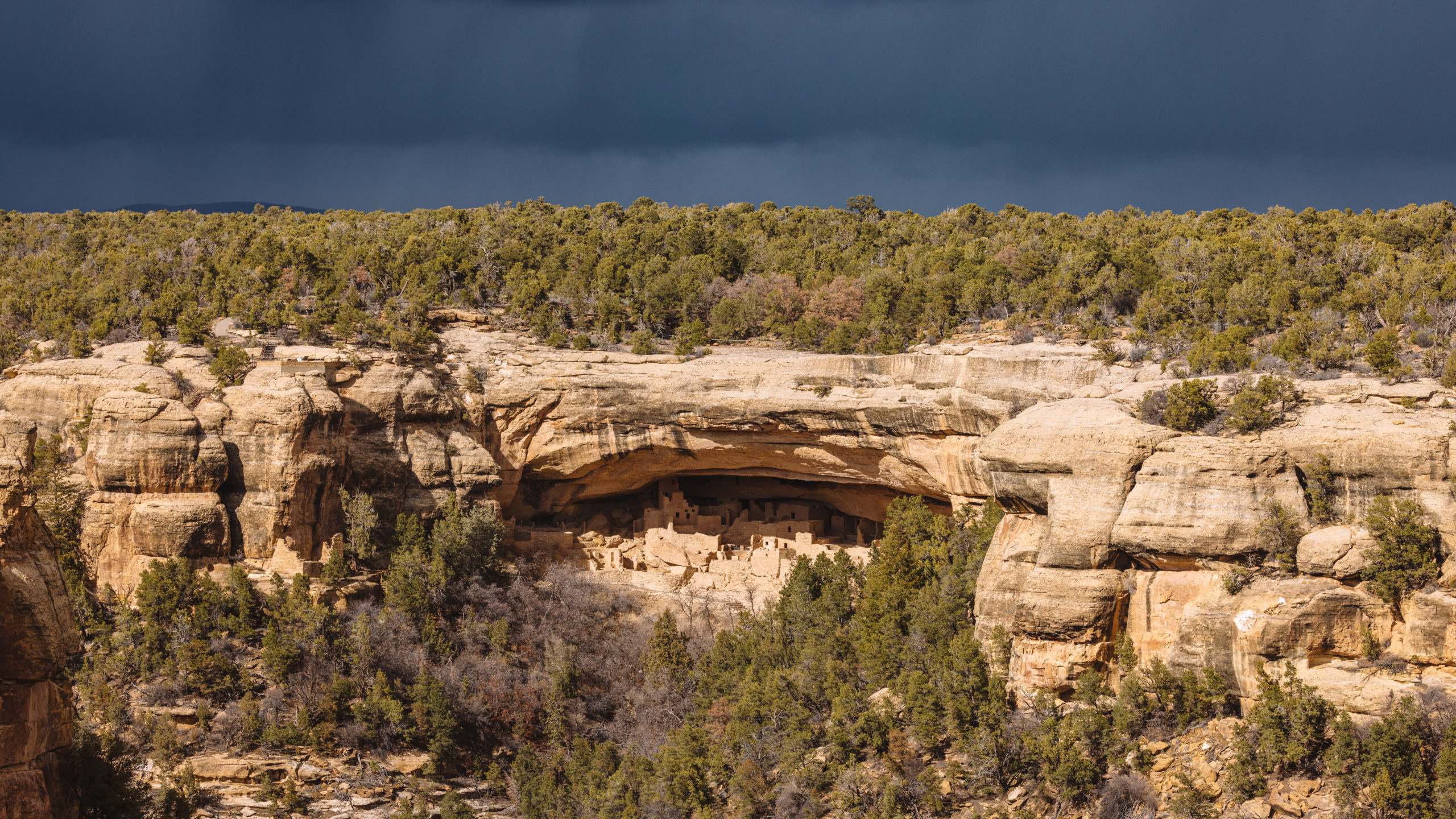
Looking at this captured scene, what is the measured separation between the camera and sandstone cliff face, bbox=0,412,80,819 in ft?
34.7

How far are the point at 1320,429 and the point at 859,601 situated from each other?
35.1ft

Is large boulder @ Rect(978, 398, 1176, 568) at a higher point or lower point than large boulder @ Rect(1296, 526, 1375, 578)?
higher

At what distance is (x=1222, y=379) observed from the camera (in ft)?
79.3

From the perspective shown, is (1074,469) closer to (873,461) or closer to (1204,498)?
(1204,498)

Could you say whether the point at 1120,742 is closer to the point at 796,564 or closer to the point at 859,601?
the point at 859,601

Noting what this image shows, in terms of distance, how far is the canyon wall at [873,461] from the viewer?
786 inches

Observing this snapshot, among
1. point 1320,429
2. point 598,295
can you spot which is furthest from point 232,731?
point 1320,429

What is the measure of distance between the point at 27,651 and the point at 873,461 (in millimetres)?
23036

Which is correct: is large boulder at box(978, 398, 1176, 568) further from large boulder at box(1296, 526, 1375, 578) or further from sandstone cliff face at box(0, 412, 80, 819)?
sandstone cliff face at box(0, 412, 80, 819)

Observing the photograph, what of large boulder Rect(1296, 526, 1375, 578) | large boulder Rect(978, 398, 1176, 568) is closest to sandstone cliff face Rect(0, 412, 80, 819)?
large boulder Rect(978, 398, 1176, 568)

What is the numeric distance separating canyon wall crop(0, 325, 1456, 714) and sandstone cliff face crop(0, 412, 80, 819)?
53.0ft

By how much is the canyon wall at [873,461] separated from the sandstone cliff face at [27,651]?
636 inches

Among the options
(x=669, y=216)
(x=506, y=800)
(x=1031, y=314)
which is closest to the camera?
(x=506, y=800)

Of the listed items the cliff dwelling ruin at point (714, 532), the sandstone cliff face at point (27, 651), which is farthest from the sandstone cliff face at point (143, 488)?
the sandstone cliff face at point (27, 651)
